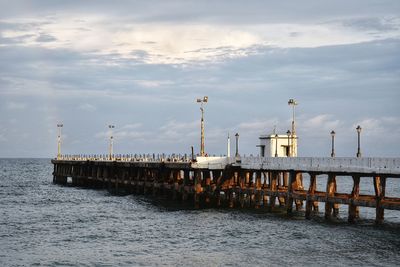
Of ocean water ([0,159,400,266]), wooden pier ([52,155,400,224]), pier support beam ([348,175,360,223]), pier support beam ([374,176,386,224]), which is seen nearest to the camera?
ocean water ([0,159,400,266])

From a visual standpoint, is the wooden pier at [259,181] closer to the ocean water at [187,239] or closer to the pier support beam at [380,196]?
the pier support beam at [380,196]

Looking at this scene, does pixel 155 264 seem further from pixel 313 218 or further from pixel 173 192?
pixel 173 192

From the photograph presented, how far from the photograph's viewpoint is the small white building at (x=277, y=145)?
209 ft

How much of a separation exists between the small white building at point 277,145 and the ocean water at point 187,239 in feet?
32.1

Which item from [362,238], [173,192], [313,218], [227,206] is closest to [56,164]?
[173,192]

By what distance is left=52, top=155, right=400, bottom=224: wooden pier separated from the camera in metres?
44.3

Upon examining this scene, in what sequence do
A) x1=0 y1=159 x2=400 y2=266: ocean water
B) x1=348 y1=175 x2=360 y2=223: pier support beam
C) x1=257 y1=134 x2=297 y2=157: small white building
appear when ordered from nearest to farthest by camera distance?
x1=0 y1=159 x2=400 y2=266: ocean water → x1=348 y1=175 x2=360 y2=223: pier support beam → x1=257 y1=134 x2=297 y2=157: small white building

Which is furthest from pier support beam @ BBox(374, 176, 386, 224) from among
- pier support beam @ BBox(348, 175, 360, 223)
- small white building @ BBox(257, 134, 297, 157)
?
small white building @ BBox(257, 134, 297, 157)

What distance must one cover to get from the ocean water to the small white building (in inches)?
385

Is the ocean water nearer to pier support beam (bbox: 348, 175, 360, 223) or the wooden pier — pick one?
pier support beam (bbox: 348, 175, 360, 223)

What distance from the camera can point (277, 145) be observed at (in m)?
64.2

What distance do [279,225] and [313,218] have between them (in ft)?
15.6

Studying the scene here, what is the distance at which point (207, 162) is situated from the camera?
61438 millimetres

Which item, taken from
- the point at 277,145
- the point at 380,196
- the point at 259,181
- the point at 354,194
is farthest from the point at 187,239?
the point at 277,145
